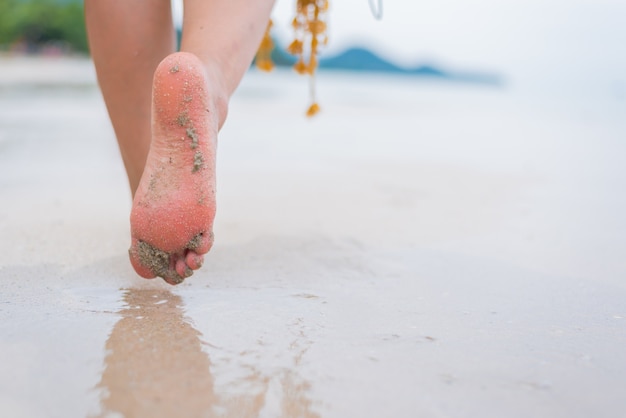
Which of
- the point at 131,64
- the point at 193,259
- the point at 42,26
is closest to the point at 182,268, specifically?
the point at 193,259

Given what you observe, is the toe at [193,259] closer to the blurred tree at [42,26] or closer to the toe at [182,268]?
the toe at [182,268]

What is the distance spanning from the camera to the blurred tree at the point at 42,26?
74.3ft

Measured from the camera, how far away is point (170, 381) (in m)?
0.69

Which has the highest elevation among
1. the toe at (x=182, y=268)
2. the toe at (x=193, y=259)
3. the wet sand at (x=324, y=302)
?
the toe at (x=193, y=259)

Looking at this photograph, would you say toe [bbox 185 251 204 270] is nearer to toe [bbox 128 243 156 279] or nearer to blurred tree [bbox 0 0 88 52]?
toe [bbox 128 243 156 279]

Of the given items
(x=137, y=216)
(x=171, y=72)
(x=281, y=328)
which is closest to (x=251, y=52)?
(x=171, y=72)

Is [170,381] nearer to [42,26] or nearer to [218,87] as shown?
[218,87]

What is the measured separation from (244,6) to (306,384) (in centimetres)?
62

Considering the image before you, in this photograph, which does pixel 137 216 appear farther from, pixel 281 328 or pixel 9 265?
pixel 9 265

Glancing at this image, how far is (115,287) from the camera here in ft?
3.32

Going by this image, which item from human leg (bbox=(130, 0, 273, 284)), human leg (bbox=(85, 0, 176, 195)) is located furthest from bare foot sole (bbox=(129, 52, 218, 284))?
human leg (bbox=(85, 0, 176, 195))

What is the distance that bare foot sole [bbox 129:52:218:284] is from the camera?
2.82 ft

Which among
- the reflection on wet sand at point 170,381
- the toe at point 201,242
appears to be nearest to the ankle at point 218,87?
the toe at point 201,242

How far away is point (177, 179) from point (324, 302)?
282 mm
